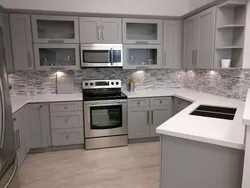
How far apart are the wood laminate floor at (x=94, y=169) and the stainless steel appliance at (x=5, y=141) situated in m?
0.72

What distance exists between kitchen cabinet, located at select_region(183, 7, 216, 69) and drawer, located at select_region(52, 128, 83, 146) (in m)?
2.35

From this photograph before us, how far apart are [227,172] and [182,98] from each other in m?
1.98

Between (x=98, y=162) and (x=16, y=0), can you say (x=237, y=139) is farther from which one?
(x=16, y=0)

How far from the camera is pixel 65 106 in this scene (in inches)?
130

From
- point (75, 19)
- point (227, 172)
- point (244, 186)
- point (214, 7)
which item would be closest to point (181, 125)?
point (227, 172)

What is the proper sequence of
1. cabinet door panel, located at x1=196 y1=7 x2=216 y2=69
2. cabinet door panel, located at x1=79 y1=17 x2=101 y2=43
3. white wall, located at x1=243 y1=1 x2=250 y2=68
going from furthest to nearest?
cabinet door panel, located at x1=79 y1=17 x2=101 y2=43, cabinet door panel, located at x1=196 y1=7 x2=216 y2=69, white wall, located at x1=243 y1=1 x2=250 y2=68

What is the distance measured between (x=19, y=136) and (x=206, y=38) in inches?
126

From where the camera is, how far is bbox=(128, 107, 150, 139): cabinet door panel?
11.8ft

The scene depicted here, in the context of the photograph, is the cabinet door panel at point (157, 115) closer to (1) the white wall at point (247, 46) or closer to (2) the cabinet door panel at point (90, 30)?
(1) the white wall at point (247, 46)

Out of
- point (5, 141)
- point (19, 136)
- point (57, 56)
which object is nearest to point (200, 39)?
point (57, 56)

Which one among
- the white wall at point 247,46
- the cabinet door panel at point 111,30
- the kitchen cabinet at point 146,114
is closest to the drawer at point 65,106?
the kitchen cabinet at point 146,114

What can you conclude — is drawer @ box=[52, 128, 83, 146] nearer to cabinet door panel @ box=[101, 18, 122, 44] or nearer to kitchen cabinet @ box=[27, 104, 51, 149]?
kitchen cabinet @ box=[27, 104, 51, 149]

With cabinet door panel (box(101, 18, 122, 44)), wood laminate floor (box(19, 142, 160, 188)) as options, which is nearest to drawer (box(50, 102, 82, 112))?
wood laminate floor (box(19, 142, 160, 188))

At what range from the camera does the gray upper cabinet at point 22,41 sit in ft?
10.7
